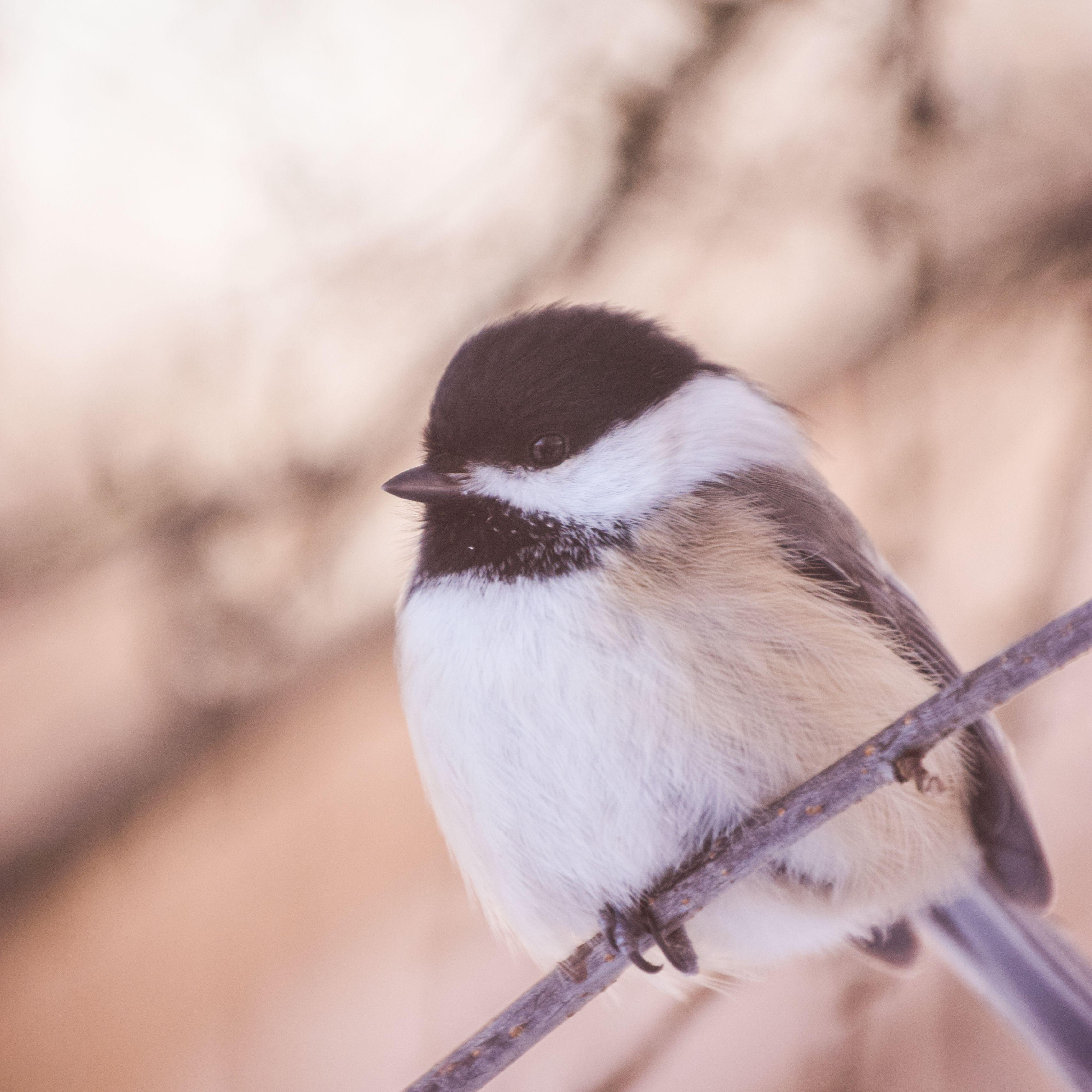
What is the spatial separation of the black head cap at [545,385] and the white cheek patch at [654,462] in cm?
1

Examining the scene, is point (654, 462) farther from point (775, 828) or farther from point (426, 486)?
point (775, 828)

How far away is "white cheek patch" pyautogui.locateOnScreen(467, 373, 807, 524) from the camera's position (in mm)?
679

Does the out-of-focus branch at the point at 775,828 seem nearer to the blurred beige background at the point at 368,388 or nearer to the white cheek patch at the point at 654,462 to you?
the white cheek patch at the point at 654,462

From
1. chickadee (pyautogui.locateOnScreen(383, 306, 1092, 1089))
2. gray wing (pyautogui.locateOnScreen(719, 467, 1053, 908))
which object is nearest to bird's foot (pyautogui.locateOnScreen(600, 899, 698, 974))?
chickadee (pyautogui.locateOnScreen(383, 306, 1092, 1089))

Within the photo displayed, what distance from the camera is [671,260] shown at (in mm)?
1019

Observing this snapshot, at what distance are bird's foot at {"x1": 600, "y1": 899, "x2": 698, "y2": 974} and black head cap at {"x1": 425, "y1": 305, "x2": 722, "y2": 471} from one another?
1.14 ft

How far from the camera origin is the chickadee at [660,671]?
2.03 feet

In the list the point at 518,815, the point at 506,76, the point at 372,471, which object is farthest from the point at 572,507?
the point at 506,76

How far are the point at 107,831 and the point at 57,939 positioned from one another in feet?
0.40

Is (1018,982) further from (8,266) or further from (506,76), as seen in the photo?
(8,266)

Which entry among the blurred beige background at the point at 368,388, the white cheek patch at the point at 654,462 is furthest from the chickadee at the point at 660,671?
Answer: the blurred beige background at the point at 368,388

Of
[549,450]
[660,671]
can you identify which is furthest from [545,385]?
[660,671]

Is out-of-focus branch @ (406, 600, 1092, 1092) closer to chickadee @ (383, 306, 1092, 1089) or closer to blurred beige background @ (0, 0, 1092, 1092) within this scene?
chickadee @ (383, 306, 1092, 1089)

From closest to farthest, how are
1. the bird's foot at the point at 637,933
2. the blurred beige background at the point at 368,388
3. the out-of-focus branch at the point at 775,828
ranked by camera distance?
the out-of-focus branch at the point at 775,828
the bird's foot at the point at 637,933
the blurred beige background at the point at 368,388
